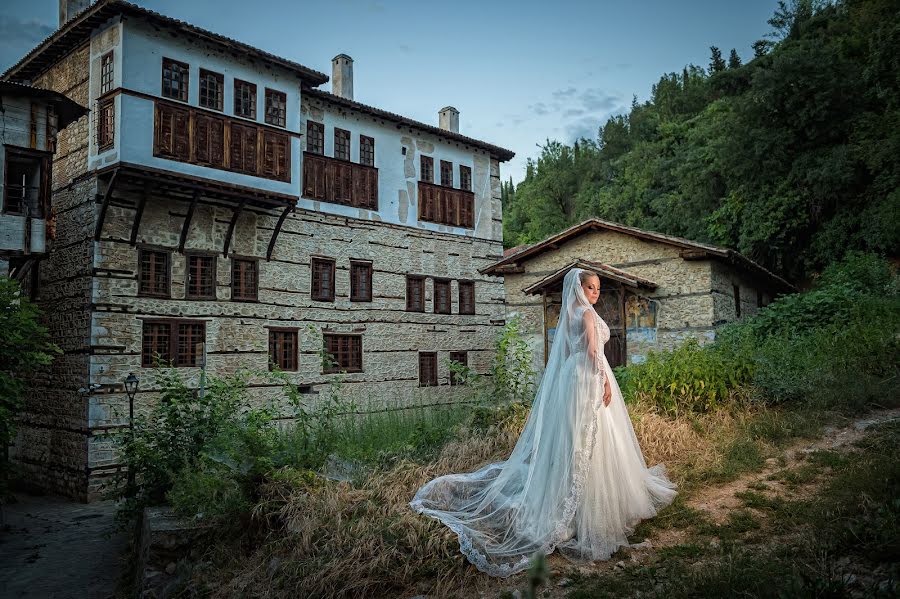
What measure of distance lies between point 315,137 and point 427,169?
13.6 ft

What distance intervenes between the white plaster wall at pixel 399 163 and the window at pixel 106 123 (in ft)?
16.0

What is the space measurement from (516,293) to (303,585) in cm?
1094

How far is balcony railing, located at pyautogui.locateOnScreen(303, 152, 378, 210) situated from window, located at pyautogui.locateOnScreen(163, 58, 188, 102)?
139 inches

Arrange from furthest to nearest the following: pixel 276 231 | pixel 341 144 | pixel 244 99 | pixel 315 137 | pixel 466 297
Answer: pixel 466 297 < pixel 341 144 < pixel 315 137 < pixel 276 231 < pixel 244 99

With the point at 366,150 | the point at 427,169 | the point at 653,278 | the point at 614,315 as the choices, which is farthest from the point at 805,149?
the point at 366,150

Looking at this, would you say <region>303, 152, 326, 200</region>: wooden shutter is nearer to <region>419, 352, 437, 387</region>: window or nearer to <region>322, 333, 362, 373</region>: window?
<region>322, 333, 362, 373</region>: window

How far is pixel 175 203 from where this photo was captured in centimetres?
1434

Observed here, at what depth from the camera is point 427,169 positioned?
1984cm

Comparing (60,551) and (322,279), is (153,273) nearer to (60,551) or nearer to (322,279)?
(322,279)

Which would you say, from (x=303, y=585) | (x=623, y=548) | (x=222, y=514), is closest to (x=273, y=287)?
(x=222, y=514)

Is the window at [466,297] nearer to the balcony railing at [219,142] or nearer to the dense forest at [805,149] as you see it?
the balcony railing at [219,142]

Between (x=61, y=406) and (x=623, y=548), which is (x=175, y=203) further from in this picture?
(x=623, y=548)

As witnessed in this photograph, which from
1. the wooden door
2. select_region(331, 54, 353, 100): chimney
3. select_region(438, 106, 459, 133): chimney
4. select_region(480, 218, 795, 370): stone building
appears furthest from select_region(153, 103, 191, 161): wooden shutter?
select_region(438, 106, 459, 133): chimney

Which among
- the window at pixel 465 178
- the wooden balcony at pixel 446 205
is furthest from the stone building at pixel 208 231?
the window at pixel 465 178
